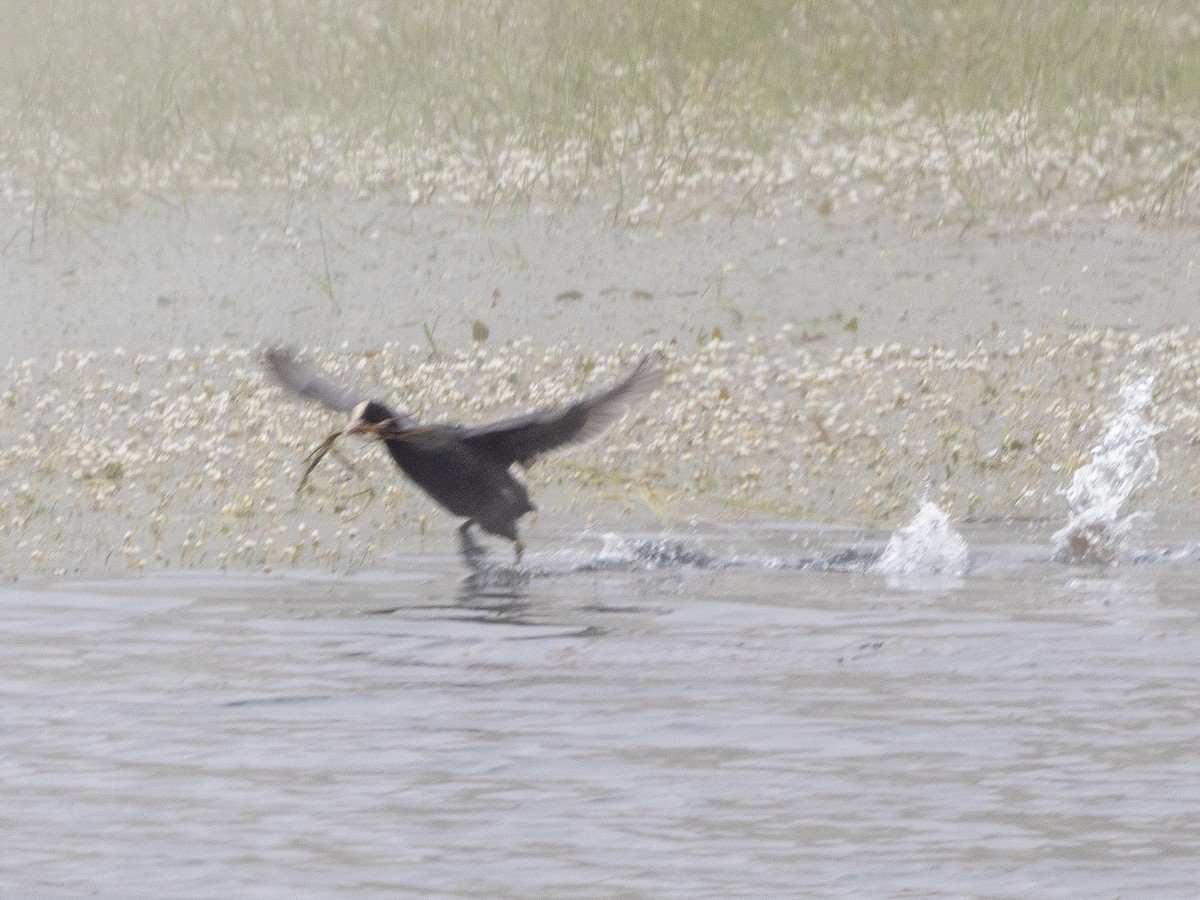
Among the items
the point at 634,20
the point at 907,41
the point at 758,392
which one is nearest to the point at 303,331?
the point at 758,392

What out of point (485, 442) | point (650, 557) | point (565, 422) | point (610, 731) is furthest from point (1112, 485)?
point (610, 731)

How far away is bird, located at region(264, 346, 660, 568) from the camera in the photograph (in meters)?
9.94

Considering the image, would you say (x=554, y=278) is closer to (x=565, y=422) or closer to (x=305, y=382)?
(x=305, y=382)

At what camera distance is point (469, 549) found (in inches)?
415

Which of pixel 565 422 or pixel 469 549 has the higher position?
pixel 565 422

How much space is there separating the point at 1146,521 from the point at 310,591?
3707 mm

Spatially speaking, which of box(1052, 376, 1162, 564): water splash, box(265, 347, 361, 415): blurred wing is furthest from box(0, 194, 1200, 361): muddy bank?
box(265, 347, 361, 415): blurred wing

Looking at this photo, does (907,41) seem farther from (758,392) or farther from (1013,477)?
(1013,477)

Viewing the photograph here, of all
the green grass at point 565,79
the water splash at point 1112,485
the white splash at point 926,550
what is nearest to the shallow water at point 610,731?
the white splash at point 926,550

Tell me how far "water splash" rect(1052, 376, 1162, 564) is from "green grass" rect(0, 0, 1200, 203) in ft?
15.1

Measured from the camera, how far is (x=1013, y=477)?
488 inches

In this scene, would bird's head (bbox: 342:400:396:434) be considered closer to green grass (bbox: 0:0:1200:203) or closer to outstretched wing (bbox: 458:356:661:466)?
outstretched wing (bbox: 458:356:661:466)

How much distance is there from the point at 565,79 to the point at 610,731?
10.9m

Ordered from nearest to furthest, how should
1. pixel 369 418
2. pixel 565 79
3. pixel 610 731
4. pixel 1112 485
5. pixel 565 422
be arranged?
pixel 610 731, pixel 369 418, pixel 565 422, pixel 1112 485, pixel 565 79
